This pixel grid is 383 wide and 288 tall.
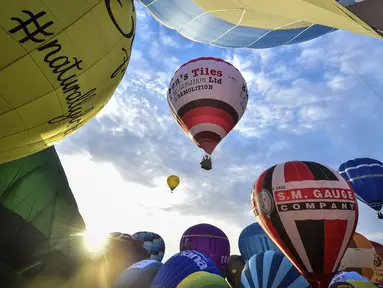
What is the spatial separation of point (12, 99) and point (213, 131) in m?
10.9

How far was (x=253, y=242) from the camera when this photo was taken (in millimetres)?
17844

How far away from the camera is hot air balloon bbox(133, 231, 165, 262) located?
75.2 ft

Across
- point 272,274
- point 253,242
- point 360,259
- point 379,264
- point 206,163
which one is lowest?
point 272,274

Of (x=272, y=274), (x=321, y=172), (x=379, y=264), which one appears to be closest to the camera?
(x=321, y=172)

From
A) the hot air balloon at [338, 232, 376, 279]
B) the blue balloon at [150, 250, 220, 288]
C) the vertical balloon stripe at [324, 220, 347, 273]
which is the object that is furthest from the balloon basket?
the hot air balloon at [338, 232, 376, 279]

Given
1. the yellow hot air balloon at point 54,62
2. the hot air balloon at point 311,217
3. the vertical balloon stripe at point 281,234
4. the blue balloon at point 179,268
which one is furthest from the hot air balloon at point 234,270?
the yellow hot air balloon at point 54,62

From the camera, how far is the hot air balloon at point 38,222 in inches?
136

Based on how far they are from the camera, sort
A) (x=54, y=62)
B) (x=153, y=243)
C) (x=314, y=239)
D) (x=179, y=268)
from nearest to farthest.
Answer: (x=54, y=62) < (x=314, y=239) < (x=179, y=268) < (x=153, y=243)

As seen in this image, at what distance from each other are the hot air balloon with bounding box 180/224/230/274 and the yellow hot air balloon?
1551cm

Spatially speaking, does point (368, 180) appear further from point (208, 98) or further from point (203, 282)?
point (203, 282)

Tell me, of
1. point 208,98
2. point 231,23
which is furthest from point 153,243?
point 231,23

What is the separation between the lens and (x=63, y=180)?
4.21 meters

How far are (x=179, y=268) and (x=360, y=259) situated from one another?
977cm

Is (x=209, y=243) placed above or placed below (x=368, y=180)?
below
